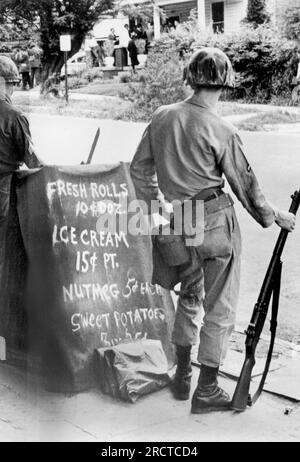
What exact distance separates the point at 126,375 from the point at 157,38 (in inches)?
63.7

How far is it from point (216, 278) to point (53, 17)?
1.53 m

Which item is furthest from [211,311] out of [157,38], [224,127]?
[157,38]

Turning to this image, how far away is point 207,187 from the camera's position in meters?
3.54

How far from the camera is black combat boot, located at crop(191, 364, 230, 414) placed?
12.1ft

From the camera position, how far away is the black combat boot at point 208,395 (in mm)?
3688

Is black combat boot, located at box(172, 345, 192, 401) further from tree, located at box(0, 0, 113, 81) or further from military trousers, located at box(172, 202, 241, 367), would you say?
tree, located at box(0, 0, 113, 81)

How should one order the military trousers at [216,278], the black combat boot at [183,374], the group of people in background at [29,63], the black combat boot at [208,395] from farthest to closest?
the group of people in background at [29,63], the black combat boot at [183,374], the black combat boot at [208,395], the military trousers at [216,278]

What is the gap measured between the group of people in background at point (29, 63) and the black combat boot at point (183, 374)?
1528 mm

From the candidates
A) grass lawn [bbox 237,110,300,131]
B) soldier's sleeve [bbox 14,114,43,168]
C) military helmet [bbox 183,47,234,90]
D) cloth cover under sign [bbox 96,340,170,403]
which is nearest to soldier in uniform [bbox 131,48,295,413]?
military helmet [bbox 183,47,234,90]

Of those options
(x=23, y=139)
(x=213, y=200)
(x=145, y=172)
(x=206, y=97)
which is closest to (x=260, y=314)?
(x=213, y=200)

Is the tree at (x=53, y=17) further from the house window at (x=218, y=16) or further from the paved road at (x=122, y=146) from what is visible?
the house window at (x=218, y=16)

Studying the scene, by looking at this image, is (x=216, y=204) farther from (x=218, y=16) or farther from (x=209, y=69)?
(x=218, y=16)

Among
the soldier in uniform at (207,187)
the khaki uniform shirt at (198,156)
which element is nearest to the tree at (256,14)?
the soldier in uniform at (207,187)

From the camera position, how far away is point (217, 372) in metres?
3.78
